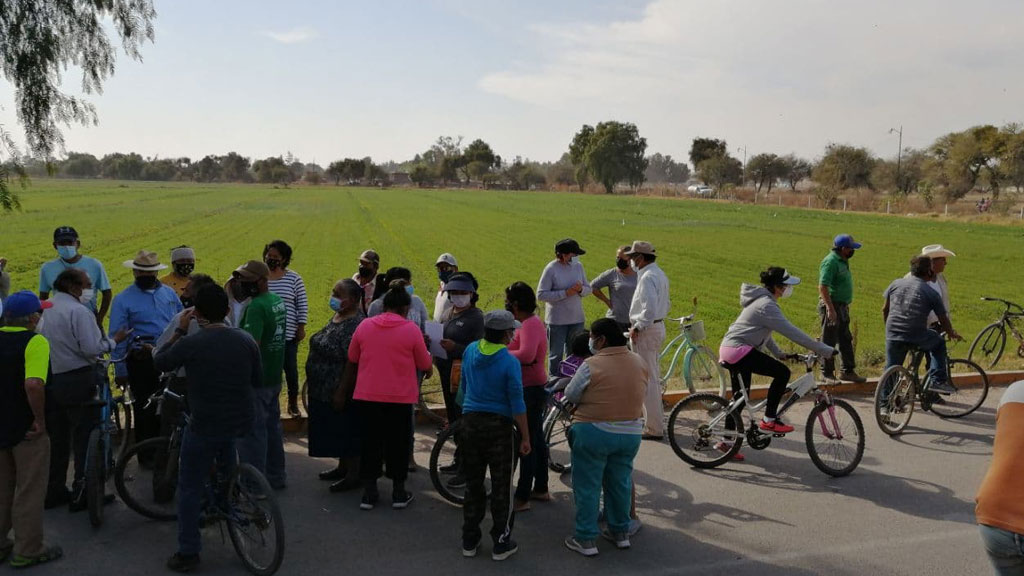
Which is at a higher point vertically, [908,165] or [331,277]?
[908,165]

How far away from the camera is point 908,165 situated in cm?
10194

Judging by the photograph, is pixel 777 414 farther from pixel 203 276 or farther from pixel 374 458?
pixel 203 276

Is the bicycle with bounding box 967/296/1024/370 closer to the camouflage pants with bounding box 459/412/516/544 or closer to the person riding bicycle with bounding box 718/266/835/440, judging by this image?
the person riding bicycle with bounding box 718/266/835/440

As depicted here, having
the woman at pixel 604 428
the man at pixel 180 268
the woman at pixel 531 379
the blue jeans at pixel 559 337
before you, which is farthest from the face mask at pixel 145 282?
the blue jeans at pixel 559 337

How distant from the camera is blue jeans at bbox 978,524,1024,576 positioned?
342 cm

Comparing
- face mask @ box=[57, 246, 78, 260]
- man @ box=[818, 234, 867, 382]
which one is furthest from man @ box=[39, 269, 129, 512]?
man @ box=[818, 234, 867, 382]

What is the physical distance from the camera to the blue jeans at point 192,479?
505cm

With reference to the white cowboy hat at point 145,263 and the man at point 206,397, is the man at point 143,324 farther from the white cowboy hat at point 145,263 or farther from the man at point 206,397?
the man at point 206,397

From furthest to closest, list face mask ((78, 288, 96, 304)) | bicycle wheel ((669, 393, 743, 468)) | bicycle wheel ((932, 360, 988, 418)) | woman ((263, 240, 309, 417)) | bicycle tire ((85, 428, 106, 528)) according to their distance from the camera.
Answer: bicycle wheel ((932, 360, 988, 418)) < woman ((263, 240, 309, 417)) < face mask ((78, 288, 96, 304)) < bicycle wheel ((669, 393, 743, 468)) < bicycle tire ((85, 428, 106, 528))

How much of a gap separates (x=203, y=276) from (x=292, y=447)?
7.08ft

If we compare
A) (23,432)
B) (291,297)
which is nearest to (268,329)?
(291,297)

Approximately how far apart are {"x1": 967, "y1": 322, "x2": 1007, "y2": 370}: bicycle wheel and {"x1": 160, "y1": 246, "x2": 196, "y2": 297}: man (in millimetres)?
10466

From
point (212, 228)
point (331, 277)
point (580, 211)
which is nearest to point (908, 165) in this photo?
point (580, 211)

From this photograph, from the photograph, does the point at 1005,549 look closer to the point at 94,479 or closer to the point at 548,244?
the point at 94,479
